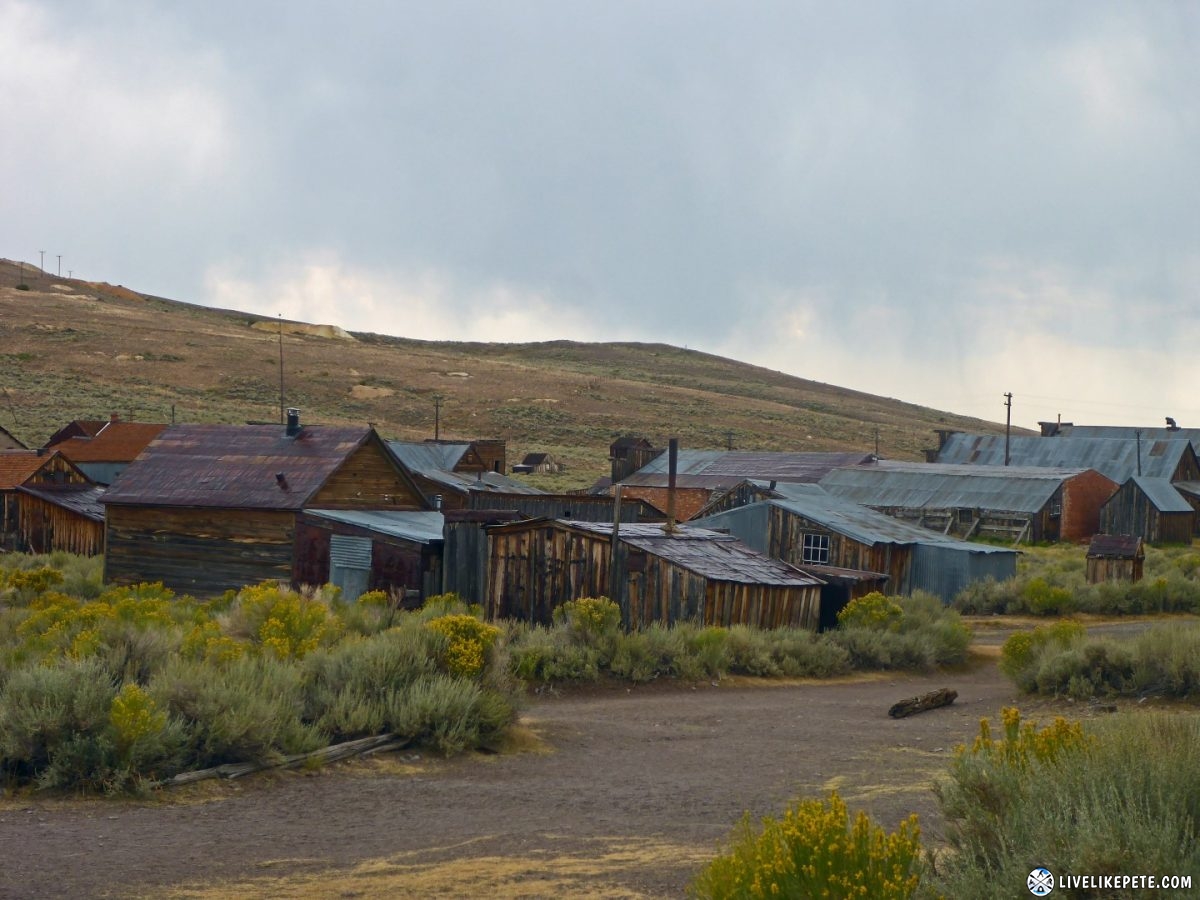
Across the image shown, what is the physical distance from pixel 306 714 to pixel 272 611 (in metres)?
6.53

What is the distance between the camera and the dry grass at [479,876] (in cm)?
780

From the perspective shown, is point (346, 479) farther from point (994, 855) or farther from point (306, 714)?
point (994, 855)

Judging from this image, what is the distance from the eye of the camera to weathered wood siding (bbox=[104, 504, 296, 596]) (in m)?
29.2

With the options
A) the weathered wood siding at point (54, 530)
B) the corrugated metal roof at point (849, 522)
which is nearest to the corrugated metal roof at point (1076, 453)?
the corrugated metal roof at point (849, 522)

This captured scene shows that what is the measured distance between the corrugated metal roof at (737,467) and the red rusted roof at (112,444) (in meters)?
20.5

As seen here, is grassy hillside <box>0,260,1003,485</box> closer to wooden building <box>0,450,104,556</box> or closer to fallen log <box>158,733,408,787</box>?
wooden building <box>0,450,104,556</box>

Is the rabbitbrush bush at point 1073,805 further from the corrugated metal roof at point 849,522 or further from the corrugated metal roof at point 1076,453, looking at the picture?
the corrugated metal roof at point 1076,453

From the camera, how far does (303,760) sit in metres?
11.5

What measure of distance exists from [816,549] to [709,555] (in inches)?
411

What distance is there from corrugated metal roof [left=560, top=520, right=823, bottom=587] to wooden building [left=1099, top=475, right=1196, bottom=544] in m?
32.1

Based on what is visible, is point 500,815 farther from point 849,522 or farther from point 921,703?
point 849,522

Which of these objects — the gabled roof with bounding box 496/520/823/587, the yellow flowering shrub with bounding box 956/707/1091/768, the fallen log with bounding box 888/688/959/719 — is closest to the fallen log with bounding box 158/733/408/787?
the yellow flowering shrub with bounding box 956/707/1091/768

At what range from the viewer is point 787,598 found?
23.2m

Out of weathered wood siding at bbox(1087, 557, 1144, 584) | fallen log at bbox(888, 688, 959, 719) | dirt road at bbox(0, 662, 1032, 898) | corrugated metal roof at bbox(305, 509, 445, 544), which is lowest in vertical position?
dirt road at bbox(0, 662, 1032, 898)
